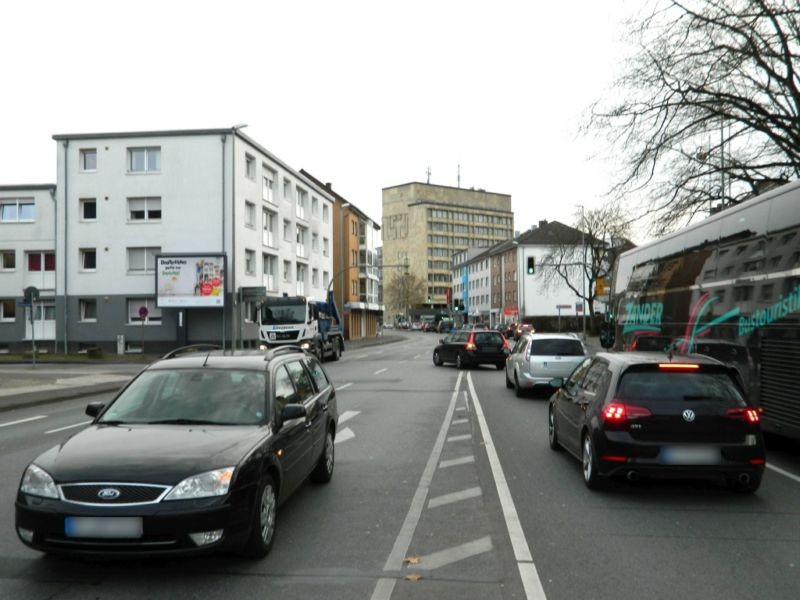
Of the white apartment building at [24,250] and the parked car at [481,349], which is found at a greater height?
the white apartment building at [24,250]

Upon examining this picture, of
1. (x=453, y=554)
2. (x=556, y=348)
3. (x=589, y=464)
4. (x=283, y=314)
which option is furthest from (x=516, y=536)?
(x=283, y=314)

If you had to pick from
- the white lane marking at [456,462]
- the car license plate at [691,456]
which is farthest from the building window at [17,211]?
the car license plate at [691,456]

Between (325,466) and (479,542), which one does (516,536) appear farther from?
(325,466)

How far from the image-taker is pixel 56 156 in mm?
40906

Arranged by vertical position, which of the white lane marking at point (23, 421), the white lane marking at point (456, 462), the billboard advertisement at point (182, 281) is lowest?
the white lane marking at point (23, 421)

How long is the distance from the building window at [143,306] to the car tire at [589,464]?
36297 mm

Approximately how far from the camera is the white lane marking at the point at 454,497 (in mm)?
Answer: 6526

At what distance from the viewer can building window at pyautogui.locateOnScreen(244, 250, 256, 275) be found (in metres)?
42.7

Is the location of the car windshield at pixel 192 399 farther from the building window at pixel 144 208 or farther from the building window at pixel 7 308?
the building window at pixel 7 308

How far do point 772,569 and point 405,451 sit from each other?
17.2 ft

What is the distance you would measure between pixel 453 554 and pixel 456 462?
361cm

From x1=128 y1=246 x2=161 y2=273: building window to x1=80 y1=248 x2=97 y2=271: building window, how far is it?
86.6 inches

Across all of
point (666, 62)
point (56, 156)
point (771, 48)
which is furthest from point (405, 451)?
point (56, 156)

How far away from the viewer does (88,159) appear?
136 ft
